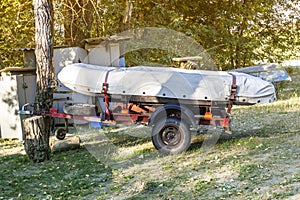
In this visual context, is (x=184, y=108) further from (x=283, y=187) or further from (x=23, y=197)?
(x=23, y=197)

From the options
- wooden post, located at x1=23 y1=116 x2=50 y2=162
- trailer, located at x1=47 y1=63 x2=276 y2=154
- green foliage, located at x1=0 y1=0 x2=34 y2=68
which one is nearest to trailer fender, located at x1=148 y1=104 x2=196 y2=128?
trailer, located at x1=47 y1=63 x2=276 y2=154

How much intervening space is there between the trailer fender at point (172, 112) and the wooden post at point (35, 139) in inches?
74.5

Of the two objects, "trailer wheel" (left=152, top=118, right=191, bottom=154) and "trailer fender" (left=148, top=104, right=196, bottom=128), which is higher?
"trailer fender" (left=148, top=104, right=196, bottom=128)

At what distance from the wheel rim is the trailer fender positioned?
219 mm

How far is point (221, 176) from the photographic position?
4.91 metres

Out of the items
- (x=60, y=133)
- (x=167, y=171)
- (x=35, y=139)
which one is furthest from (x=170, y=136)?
(x=60, y=133)

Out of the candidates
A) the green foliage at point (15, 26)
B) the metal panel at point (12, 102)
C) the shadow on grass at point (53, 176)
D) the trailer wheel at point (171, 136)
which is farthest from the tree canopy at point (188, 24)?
the trailer wheel at point (171, 136)

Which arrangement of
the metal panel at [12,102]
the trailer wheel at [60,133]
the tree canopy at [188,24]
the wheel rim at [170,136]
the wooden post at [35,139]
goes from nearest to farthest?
the wheel rim at [170,136], the wooden post at [35,139], the trailer wheel at [60,133], the metal panel at [12,102], the tree canopy at [188,24]

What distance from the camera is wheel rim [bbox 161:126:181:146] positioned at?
6344mm

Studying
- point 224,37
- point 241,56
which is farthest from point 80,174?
point 241,56

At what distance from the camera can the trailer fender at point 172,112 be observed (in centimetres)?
621

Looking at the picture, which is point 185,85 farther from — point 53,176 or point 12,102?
point 12,102

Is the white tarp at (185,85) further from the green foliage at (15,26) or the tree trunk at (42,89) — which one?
the green foliage at (15,26)

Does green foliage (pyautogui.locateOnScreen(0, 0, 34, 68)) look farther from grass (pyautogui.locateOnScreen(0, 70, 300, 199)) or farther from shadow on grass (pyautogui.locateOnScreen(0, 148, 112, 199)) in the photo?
shadow on grass (pyautogui.locateOnScreen(0, 148, 112, 199))
